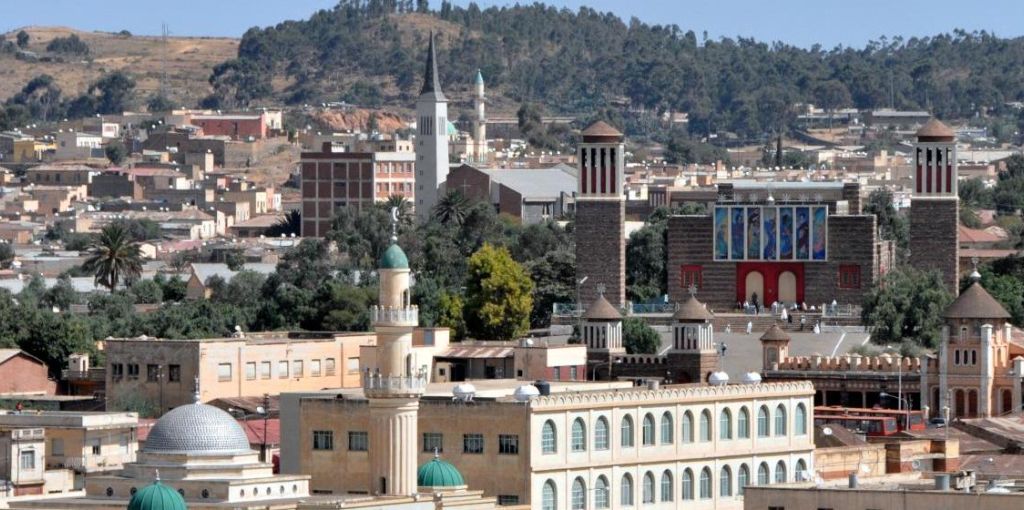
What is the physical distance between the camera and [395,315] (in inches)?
2478

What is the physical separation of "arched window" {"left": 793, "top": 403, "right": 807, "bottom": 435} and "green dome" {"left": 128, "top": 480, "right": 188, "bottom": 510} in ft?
81.5

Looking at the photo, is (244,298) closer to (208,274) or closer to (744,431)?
(208,274)

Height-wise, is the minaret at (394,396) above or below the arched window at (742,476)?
above

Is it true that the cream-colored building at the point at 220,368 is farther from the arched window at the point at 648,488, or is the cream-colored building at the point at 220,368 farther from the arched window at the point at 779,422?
the arched window at the point at 648,488

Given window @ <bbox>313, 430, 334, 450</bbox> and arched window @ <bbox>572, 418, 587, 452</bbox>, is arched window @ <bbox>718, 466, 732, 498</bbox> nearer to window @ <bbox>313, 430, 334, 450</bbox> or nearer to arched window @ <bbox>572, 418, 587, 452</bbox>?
arched window @ <bbox>572, 418, 587, 452</bbox>

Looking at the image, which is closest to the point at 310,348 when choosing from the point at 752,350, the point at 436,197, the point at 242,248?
the point at 752,350

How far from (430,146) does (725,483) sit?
395ft

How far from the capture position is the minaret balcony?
62.8 metres

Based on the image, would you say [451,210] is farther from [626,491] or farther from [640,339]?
[626,491]

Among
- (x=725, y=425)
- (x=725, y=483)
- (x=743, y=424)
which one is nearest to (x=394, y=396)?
(x=725, y=483)

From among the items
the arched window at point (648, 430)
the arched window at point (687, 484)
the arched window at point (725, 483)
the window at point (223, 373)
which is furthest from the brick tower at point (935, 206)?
the arched window at point (648, 430)

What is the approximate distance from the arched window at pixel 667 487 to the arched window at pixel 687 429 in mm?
940

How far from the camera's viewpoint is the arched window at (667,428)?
234 ft

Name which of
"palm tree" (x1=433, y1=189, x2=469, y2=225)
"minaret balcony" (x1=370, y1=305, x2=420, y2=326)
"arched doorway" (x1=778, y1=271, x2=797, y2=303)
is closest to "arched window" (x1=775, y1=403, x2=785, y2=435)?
"minaret balcony" (x1=370, y1=305, x2=420, y2=326)
